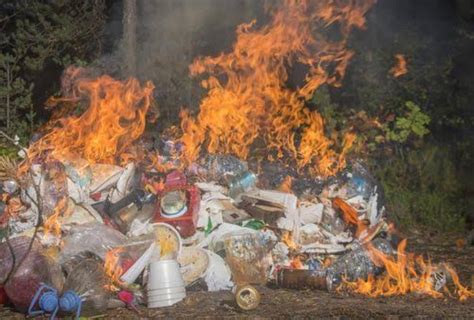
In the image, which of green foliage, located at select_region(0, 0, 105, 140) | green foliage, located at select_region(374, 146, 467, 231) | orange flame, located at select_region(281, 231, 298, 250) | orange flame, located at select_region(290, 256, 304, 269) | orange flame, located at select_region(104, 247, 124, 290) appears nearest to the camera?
orange flame, located at select_region(104, 247, 124, 290)

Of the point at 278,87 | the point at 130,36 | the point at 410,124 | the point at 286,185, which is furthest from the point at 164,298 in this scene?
the point at 410,124

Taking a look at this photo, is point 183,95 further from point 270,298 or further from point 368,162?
point 270,298

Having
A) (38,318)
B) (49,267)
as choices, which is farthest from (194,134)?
(38,318)

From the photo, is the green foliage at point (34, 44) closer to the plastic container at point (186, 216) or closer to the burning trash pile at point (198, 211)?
the burning trash pile at point (198, 211)

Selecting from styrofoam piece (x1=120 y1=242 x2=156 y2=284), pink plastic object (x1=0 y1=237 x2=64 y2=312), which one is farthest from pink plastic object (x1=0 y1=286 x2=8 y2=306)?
styrofoam piece (x1=120 y1=242 x2=156 y2=284)

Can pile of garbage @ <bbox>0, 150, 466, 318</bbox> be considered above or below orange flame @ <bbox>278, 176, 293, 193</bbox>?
below

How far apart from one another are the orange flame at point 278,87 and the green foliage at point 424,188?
0.79 metres

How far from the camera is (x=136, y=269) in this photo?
5.41 metres

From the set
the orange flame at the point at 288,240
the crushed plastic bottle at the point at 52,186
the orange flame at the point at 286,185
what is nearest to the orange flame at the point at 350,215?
the orange flame at the point at 286,185

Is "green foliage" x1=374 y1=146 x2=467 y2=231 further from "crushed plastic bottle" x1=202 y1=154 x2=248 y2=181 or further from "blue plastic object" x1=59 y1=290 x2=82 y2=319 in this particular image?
"blue plastic object" x1=59 y1=290 x2=82 y2=319

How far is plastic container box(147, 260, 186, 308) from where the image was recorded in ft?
16.7

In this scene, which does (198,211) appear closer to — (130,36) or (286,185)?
(286,185)

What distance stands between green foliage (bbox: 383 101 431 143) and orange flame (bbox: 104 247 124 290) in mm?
5260

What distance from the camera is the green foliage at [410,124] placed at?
31.3 feet
